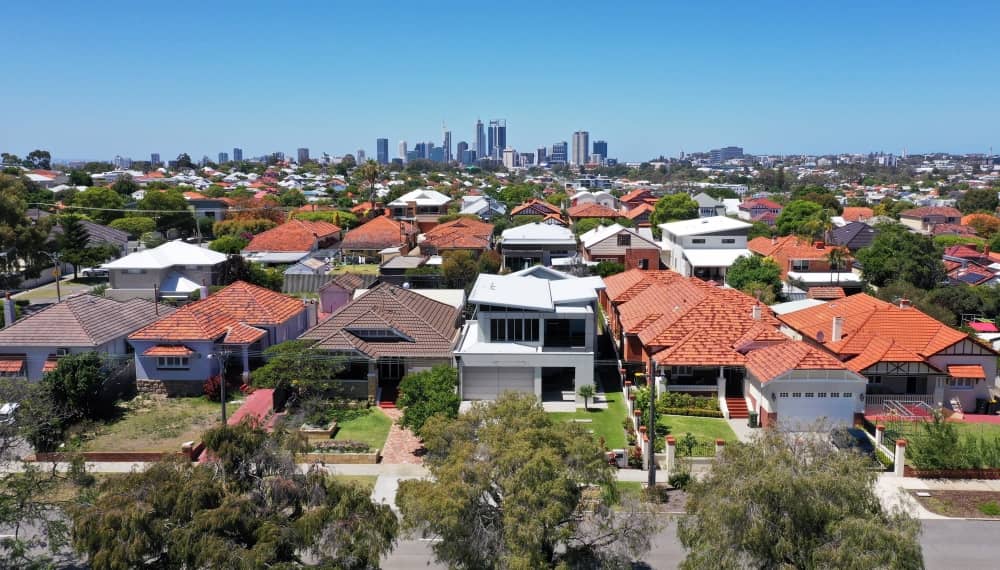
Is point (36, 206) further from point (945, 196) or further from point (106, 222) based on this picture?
point (945, 196)

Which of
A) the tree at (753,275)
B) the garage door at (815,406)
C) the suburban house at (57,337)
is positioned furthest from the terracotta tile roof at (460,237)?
the garage door at (815,406)

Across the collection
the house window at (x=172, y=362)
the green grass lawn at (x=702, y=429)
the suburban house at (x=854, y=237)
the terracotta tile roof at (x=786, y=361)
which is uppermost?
the suburban house at (x=854, y=237)

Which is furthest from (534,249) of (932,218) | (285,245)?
(932,218)

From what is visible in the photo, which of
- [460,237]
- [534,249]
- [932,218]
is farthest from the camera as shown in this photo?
[932,218]

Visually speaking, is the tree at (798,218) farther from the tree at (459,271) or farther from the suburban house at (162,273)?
the suburban house at (162,273)

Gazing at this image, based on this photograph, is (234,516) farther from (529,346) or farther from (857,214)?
(857,214)

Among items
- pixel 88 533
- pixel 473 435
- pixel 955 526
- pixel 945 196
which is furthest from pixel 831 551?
pixel 945 196
